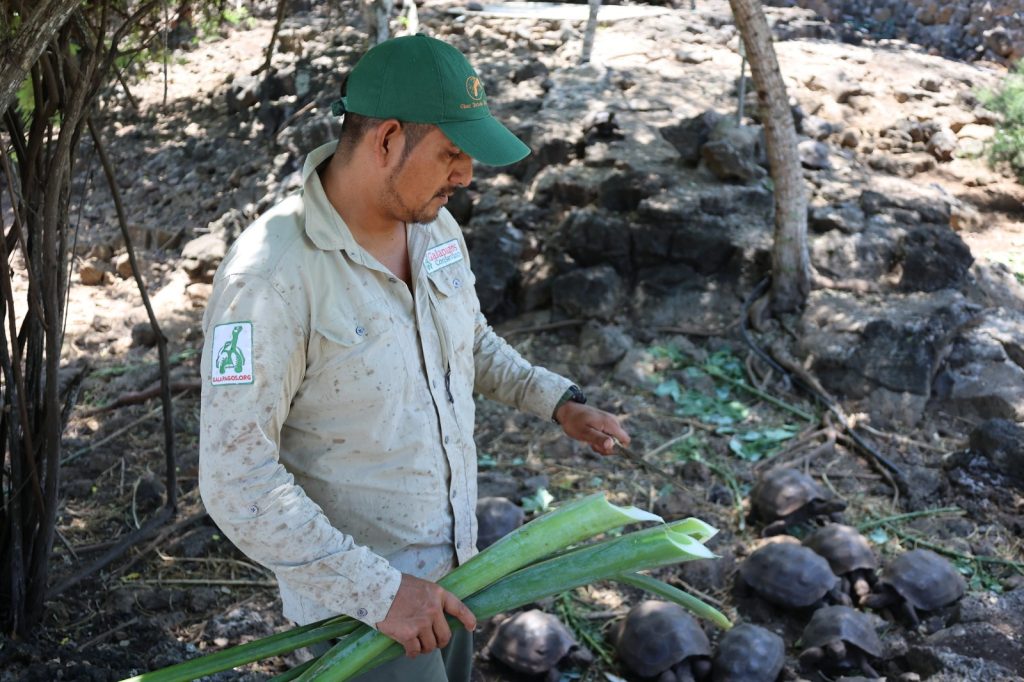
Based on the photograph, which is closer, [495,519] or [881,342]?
[495,519]

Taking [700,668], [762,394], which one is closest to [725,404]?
[762,394]

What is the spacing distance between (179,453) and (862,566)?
11.0 feet

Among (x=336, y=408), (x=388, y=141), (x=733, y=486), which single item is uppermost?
(x=388, y=141)

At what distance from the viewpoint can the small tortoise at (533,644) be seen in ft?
11.6

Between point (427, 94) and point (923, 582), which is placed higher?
point (427, 94)

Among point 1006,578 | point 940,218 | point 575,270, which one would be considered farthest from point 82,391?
point 940,218

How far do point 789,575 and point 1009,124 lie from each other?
6795mm

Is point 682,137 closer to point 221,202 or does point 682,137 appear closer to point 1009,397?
point 1009,397

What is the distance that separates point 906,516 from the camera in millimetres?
4895

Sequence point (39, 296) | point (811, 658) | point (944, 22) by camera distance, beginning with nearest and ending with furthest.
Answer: point (39, 296)
point (811, 658)
point (944, 22)

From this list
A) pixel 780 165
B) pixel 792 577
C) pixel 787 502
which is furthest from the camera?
pixel 780 165

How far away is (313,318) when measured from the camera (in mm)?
1974

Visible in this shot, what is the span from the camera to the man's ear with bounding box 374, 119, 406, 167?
1.99 metres

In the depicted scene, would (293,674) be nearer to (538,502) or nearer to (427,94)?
(427,94)
